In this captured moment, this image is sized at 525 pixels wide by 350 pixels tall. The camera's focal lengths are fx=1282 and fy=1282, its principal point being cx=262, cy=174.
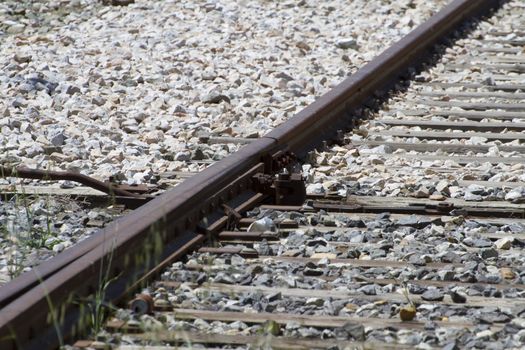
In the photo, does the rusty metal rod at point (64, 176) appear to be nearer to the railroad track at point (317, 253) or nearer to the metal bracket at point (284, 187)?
the railroad track at point (317, 253)

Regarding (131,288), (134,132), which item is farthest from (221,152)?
(131,288)

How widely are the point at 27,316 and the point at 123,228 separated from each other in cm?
84

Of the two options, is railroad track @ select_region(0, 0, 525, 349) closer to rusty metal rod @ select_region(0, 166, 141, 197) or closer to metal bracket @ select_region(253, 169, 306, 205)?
metal bracket @ select_region(253, 169, 306, 205)

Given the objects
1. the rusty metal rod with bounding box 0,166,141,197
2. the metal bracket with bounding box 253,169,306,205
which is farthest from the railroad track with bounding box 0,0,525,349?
the rusty metal rod with bounding box 0,166,141,197

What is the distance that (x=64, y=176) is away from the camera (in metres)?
5.05

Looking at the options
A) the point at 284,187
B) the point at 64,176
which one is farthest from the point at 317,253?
the point at 64,176

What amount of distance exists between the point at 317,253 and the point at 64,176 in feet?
3.73

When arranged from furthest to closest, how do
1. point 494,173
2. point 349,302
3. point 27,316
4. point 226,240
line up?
point 494,173, point 226,240, point 349,302, point 27,316

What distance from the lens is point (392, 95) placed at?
783 cm

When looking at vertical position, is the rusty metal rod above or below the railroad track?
above

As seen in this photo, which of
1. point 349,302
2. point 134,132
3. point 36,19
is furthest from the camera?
point 36,19

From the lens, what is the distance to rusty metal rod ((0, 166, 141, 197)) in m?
5.00

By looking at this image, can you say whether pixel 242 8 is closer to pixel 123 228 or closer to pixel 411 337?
pixel 123 228

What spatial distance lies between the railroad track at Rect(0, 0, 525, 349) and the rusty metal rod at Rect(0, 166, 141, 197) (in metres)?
0.41
